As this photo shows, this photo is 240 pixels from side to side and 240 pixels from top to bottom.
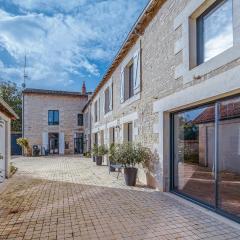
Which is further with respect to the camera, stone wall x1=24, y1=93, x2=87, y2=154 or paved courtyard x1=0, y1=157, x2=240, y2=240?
stone wall x1=24, y1=93, x2=87, y2=154

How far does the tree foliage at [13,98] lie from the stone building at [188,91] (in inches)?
1045

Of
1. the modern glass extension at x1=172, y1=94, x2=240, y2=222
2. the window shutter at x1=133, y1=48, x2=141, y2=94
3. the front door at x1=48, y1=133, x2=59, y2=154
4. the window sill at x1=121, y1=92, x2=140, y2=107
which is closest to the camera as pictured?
the modern glass extension at x1=172, y1=94, x2=240, y2=222

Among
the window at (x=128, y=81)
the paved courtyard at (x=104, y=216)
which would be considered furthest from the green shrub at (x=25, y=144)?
the paved courtyard at (x=104, y=216)

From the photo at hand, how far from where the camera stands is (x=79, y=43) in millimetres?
16609

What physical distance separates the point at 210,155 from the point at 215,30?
2.34 m

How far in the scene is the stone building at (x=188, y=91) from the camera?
4.40 metres

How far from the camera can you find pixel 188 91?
204 inches

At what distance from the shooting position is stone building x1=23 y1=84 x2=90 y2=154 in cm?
2347

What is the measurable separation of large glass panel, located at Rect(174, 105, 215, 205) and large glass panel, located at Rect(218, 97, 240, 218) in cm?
18

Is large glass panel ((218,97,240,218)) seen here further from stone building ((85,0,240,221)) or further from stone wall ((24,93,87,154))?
stone wall ((24,93,87,154))

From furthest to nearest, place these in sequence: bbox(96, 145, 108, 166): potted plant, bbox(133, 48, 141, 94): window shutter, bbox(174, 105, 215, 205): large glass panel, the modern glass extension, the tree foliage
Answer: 1. the tree foliage
2. bbox(96, 145, 108, 166): potted plant
3. bbox(133, 48, 141, 94): window shutter
4. bbox(174, 105, 215, 205): large glass panel
5. the modern glass extension

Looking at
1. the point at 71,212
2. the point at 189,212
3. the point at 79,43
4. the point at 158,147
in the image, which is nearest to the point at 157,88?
the point at 158,147

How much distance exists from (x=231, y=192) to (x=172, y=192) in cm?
139

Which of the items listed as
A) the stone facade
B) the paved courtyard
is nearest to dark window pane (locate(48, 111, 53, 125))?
the stone facade
